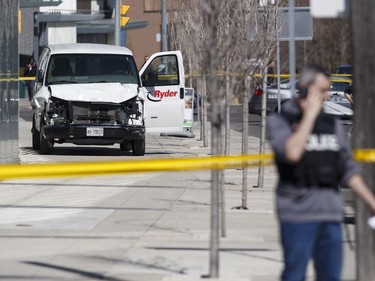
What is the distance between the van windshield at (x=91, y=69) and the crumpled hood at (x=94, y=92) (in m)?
0.45

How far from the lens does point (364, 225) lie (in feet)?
29.2

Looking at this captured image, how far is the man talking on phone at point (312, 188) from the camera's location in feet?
24.3

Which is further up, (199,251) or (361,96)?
(361,96)

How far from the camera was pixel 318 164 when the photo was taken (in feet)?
24.3

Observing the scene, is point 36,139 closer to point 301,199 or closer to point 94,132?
point 94,132

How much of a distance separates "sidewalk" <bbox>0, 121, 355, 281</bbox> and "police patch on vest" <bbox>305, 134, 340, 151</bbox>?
8.74 ft

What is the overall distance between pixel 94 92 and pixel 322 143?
49.8 feet

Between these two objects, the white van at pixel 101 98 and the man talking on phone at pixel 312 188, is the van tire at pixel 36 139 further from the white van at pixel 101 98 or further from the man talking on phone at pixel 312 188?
the man talking on phone at pixel 312 188

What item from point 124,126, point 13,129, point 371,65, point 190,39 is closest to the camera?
point 371,65

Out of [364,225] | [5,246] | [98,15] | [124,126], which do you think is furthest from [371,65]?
[98,15]

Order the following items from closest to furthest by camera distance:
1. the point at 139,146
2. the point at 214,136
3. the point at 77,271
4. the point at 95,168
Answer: the point at 95,168
the point at 214,136
the point at 77,271
the point at 139,146

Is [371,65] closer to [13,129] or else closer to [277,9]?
[277,9]

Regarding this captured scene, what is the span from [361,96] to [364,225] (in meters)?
0.96

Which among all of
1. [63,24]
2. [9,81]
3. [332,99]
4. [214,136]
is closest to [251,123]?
[332,99]
